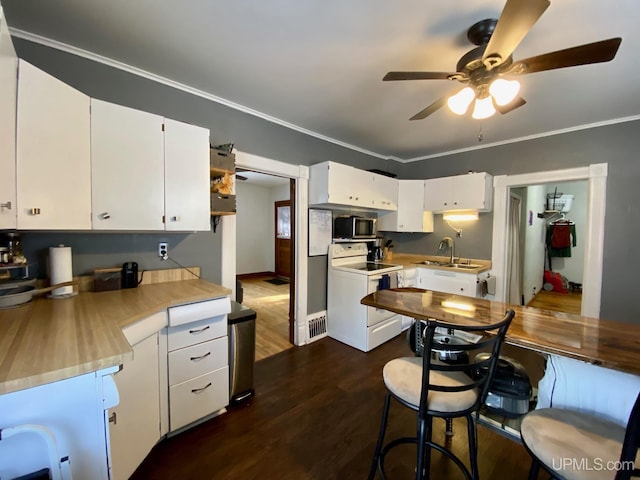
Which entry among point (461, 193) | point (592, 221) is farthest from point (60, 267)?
point (592, 221)

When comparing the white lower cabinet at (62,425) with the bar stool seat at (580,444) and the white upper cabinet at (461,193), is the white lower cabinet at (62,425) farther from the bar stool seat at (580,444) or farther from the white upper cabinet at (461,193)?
the white upper cabinet at (461,193)

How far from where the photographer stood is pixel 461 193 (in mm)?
3455

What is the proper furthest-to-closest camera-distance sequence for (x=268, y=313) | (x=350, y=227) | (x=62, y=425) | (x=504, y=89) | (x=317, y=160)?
(x=268, y=313) < (x=350, y=227) < (x=317, y=160) < (x=504, y=89) < (x=62, y=425)

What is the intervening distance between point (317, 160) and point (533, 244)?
16.1 feet

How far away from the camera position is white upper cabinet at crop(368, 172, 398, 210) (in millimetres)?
3451

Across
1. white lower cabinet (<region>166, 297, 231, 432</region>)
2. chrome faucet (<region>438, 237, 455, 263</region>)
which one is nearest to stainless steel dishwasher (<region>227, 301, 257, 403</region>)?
white lower cabinet (<region>166, 297, 231, 432</region>)

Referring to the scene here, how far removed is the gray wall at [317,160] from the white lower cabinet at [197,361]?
71 cm

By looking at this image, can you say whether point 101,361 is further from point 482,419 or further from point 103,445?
point 482,419

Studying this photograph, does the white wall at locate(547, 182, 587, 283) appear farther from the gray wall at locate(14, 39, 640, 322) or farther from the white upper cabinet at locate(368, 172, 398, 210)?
the white upper cabinet at locate(368, 172, 398, 210)

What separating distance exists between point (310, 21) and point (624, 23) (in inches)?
68.9

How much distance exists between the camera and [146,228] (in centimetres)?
171

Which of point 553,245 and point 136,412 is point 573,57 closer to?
point 136,412

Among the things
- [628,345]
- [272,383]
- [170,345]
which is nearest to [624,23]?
[628,345]

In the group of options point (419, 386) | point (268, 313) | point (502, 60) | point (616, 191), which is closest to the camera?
point (419, 386)
